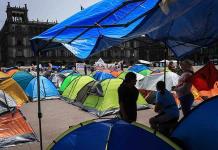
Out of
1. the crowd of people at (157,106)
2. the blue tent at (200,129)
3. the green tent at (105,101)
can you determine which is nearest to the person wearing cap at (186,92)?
the crowd of people at (157,106)

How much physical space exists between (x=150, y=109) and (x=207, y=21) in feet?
21.6

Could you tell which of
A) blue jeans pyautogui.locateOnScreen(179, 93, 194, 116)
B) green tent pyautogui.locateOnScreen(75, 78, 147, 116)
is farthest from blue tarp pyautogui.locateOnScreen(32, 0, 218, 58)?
green tent pyautogui.locateOnScreen(75, 78, 147, 116)

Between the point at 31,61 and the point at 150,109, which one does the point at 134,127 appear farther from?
the point at 31,61

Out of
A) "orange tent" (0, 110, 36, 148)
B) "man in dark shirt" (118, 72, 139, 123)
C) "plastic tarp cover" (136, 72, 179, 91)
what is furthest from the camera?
"plastic tarp cover" (136, 72, 179, 91)

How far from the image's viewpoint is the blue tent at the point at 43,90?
1652cm

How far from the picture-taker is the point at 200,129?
16.0ft

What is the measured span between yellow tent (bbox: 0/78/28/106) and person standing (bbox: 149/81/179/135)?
29.7ft

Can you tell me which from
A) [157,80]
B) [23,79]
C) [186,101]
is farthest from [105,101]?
[23,79]

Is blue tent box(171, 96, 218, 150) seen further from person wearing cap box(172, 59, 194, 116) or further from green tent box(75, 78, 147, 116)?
green tent box(75, 78, 147, 116)

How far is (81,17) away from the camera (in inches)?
234

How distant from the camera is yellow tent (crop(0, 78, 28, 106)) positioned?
14.3m

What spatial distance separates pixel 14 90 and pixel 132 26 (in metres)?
10.4

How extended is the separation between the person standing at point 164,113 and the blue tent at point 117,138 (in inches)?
76.4

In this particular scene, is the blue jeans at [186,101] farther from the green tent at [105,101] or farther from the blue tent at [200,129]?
the green tent at [105,101]
